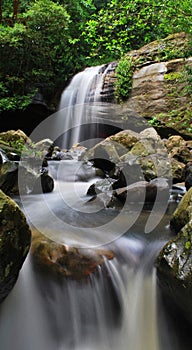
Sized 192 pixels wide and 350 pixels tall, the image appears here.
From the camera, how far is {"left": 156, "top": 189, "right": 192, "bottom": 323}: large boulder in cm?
205

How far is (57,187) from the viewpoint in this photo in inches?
243

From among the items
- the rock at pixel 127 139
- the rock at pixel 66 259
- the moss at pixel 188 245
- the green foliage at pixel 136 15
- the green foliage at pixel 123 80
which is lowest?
the rock at pixel 127 139

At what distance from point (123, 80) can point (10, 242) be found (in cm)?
940

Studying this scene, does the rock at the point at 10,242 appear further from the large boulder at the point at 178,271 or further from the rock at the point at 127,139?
the rock at the point at 127,139

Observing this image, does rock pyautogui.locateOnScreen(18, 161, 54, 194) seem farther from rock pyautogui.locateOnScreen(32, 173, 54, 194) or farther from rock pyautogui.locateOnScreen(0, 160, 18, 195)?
rock pyautogui.locateOnScreen(0, 160, 18, 195)

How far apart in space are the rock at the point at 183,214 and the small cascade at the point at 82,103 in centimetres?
813

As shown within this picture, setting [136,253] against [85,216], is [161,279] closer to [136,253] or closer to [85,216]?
[136,253]

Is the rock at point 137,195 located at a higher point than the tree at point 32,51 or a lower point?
lower

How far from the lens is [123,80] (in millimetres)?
10305

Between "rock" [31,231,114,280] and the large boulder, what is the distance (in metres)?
0.63

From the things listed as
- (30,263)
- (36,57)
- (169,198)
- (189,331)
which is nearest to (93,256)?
(30,263)

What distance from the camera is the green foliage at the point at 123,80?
10258 millimetres

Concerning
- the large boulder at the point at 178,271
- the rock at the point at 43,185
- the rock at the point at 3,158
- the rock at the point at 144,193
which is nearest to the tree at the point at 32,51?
the rock at the point at 43,185

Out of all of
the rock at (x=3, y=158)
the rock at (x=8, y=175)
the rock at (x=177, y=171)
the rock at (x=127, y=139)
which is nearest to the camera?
the rock at (x=8, y=175)
